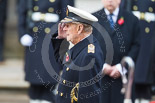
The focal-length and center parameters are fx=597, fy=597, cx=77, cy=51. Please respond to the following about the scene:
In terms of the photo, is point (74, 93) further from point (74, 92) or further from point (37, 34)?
point (37, 34)

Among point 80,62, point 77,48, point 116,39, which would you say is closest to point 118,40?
point 116,39

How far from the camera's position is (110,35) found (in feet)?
18.4

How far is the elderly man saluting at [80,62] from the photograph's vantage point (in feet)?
14.6

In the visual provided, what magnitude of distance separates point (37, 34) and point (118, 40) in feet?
5.78

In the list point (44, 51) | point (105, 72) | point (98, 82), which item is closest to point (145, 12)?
point (44, 51)

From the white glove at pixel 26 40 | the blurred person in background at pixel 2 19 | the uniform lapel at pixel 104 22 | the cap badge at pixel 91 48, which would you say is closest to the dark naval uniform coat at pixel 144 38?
the white glove at pixel 26 40

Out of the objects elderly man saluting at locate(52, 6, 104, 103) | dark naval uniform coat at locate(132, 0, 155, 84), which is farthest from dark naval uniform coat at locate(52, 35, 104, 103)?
dark naval uniform coat at locate(132, 0, 155, 84)

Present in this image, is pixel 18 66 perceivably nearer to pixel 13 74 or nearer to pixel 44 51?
pixel 13 74

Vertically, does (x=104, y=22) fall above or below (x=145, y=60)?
above

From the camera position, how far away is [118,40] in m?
5.64

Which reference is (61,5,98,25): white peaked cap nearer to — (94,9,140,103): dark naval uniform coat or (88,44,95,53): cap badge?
(88,44,95,53): cap badge

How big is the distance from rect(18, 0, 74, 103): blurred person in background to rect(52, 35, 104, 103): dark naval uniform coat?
2.13 metres

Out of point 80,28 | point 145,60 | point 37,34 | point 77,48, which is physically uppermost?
point 80,28

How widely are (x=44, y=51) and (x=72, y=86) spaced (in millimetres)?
2241
